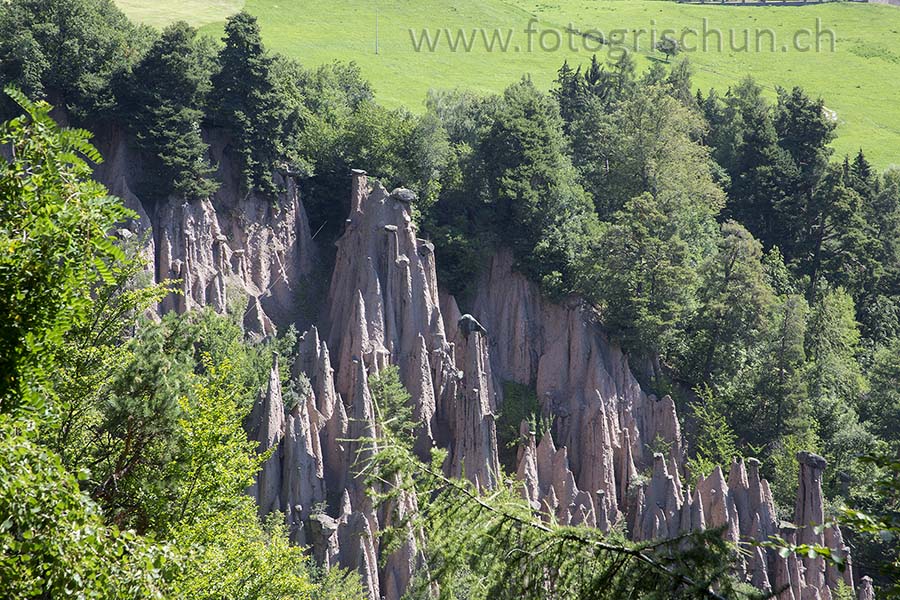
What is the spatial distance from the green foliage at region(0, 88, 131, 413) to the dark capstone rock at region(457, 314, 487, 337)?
3100cm

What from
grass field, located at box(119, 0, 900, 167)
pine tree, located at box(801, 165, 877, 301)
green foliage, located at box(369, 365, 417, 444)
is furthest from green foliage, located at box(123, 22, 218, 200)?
pine tree, located at box(801, 165, 877, 301)

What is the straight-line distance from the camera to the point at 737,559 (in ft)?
33.4

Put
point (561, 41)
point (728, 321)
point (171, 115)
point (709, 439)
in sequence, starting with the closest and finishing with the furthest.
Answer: point (171, 115), point (709, 439), point (728, 321), point (561, 41)

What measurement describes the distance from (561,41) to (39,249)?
85.7 m

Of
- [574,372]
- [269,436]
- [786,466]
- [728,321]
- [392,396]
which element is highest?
[269,436]

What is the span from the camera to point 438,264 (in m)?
46.1

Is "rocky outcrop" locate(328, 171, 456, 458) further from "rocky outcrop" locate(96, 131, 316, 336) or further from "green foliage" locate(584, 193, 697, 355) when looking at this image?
"green foliage" locate(584, 193, 697, 355)

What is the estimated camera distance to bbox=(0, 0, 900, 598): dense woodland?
10859 millimetres

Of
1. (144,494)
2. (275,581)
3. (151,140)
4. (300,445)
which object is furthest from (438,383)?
(144,494)

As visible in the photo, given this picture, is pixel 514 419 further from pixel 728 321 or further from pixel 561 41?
pixel 561 41

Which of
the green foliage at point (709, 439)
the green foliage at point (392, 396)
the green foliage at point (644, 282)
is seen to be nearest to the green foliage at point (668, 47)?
the green foliage at point (644, 282)

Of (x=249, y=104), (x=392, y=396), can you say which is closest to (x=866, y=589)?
(x=392, y=396)

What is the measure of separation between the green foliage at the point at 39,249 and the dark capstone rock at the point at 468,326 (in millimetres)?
30998

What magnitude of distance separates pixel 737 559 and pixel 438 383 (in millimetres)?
30880
